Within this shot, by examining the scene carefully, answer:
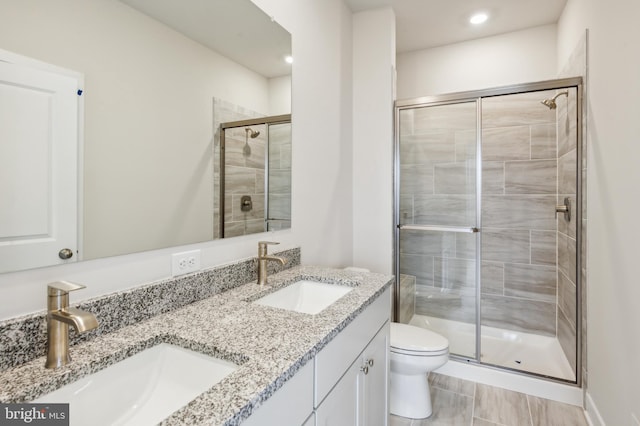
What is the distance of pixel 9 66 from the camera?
75cm

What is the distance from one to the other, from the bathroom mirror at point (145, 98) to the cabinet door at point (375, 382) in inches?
30.4

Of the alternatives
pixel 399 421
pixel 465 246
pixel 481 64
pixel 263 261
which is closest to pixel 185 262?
pixel 263 261

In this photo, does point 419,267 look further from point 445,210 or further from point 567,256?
point 567,256

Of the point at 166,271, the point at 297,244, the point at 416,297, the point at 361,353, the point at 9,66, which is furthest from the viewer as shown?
the point at 416,297

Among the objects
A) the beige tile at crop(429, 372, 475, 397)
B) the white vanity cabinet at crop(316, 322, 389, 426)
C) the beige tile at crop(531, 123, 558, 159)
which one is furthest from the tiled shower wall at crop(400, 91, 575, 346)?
the white vanity cabinet at crop(316, 322, 389, 426)

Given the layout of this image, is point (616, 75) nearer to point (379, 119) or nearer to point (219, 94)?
point (379, 119)

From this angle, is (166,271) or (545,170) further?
(545,170)

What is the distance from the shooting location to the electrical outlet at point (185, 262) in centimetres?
112

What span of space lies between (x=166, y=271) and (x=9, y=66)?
0.66 m

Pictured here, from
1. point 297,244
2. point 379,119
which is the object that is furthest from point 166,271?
point 379,119

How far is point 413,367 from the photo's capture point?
1.84 metres

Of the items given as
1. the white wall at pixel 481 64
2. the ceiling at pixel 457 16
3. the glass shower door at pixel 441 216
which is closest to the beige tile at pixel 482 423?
the glass shower door at pixel 441 216

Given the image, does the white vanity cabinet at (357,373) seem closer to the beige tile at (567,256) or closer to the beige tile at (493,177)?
the beige tile at (567,256)

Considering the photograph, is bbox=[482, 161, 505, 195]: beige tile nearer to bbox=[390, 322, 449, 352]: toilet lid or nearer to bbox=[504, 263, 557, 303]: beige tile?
bbox=[504, 263, 557, 303]: beige tile
